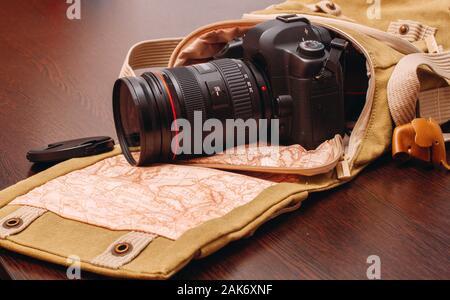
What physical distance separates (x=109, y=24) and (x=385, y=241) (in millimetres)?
917

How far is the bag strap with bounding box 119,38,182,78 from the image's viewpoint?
109cm

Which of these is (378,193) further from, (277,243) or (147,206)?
(147,206)

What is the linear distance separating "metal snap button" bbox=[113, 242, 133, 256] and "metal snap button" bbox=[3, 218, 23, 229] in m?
0.13

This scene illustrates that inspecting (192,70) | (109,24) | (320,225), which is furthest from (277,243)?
(109,24)

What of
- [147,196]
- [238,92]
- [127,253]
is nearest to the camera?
[127,253]

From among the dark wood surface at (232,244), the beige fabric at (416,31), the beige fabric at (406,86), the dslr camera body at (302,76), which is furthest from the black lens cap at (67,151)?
the beige fabric at (416,31)

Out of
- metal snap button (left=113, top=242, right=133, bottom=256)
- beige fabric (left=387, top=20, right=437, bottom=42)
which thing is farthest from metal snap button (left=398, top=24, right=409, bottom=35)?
metal snap button (left=113, top=242, right=133, bottom=256)

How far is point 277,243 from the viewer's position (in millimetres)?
688

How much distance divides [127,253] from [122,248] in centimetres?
1

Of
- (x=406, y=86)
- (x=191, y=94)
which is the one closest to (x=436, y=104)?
(x=406, y=86)

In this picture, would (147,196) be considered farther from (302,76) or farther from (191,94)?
(302,76)

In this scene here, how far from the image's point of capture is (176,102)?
83cm

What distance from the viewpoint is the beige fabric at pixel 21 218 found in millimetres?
683

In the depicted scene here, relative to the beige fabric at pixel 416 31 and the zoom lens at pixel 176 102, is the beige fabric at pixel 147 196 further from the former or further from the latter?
the beige fabric at pixel 416 31
